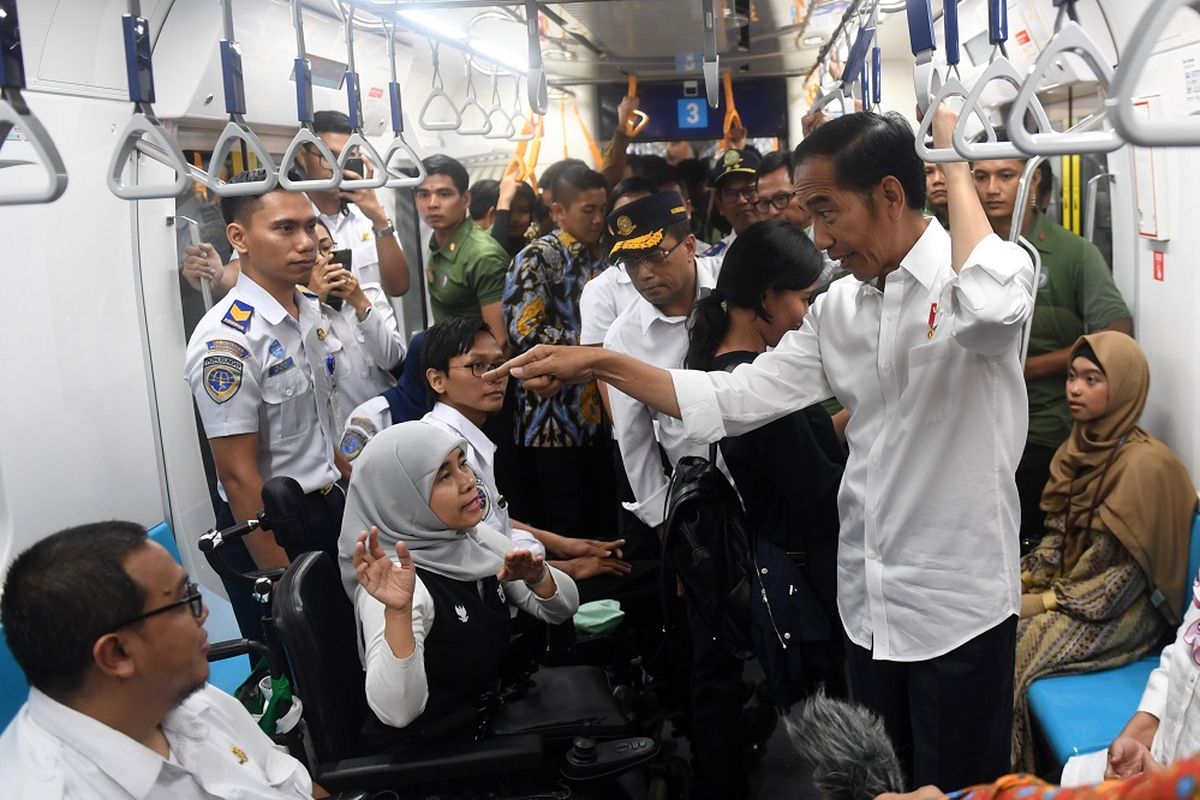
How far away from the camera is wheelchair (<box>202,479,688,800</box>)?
2.42 meters

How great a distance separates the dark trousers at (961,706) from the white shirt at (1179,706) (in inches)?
11.2

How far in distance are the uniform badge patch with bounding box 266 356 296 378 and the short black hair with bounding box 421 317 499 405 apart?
409 millimetres

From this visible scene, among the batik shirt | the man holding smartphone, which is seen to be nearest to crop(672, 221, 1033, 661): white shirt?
the batik shirt

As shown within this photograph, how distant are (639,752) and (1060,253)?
8.45 feet

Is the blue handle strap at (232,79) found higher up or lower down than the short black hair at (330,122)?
lower down

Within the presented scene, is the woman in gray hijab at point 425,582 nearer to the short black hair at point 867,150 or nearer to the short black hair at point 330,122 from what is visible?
the short black hair at point 867,150

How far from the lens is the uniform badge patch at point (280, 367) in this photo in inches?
132

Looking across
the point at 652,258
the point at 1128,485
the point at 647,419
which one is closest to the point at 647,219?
the point at 652,258

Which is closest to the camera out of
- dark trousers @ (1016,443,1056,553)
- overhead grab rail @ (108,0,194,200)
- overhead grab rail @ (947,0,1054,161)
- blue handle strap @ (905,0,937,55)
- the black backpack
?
overhead grab rail @ (947,0,1054,161)

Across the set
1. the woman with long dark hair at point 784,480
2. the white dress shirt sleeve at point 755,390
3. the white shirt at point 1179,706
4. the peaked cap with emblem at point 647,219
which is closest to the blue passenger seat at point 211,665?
the white dress shirt sleeve at point 755,390

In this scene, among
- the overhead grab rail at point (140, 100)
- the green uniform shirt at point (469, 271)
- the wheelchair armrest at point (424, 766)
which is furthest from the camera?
the green uniform shirt at point (469, 271)

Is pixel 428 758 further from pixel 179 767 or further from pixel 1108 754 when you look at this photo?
pixel 1108 754

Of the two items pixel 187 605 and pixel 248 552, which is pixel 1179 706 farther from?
pixel 248 552

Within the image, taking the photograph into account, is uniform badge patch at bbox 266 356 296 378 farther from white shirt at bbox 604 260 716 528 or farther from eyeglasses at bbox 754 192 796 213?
eyeglasses at bbox 754 192 796 213
